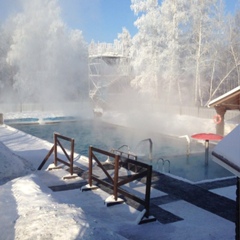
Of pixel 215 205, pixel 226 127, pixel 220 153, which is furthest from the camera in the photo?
pixel 226 127

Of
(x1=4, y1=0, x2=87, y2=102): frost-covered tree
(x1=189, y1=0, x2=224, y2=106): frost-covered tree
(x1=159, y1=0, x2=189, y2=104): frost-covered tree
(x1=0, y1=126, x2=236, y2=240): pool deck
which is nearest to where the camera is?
(x1=0, y1=126, x2=236, y2=240): pool deck

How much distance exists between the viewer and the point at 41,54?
49062 millimetres

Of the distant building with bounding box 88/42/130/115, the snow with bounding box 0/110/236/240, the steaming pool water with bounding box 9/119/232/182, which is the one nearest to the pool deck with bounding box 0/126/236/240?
the snow with bounding box 0/110/236/240

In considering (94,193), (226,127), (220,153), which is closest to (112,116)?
(226,127)

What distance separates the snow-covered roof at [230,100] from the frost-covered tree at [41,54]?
119ft

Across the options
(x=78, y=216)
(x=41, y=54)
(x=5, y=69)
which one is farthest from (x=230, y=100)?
(x=5, y=69)

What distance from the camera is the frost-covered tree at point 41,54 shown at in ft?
157

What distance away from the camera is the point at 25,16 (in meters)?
49.5

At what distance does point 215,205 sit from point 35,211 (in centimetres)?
420

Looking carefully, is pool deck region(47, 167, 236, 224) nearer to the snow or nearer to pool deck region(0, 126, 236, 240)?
pool deck region(0, 126, 236, 240)

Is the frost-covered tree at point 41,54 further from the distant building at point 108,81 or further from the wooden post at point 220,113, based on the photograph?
the wooden post at point 220,113

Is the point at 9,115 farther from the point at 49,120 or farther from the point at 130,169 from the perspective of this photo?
the point at 130,169

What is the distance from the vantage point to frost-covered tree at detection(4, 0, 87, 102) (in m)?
47.8

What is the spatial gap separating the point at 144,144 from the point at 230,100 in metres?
6.30
